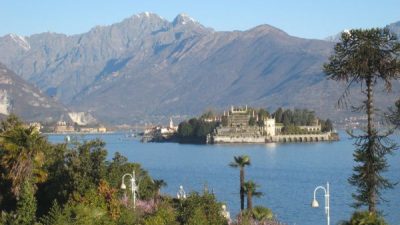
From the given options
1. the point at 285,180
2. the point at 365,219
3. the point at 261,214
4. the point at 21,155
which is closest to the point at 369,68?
the point at 365,219

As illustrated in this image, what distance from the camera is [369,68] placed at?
35812 millimetres

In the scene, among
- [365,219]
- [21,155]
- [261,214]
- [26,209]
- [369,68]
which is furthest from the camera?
[21,155]

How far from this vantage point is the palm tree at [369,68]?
35.5 metres

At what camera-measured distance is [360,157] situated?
36812mm

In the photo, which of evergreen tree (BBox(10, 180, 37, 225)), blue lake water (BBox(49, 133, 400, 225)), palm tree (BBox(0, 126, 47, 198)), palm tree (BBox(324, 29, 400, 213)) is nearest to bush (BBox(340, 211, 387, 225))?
palm tree (BBox(324, 29, 400, 213))

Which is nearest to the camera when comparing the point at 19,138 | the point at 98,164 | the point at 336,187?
the point at 19,138

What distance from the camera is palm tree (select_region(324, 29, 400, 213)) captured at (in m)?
35.5

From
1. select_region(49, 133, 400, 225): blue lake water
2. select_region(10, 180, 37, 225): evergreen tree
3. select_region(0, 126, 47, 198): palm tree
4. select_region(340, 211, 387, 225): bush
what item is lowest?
select_region(49, 133, 400, 225): blue lake water

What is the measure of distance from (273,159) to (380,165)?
458 ft

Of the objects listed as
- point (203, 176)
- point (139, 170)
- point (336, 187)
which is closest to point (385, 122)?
point (139, 170)

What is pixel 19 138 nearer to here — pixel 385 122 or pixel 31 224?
pixel 31 224

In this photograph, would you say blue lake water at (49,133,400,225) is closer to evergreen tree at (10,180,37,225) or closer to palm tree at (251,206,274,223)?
palm tree at (251,206,274,223)

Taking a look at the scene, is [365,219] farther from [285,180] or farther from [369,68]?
[285,180]

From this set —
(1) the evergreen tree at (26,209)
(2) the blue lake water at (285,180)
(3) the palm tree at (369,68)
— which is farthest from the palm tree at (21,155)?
(3) the palm tree at (369,68)
